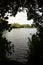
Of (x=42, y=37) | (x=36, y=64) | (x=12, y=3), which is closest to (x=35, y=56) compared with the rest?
(x=36, y=64)

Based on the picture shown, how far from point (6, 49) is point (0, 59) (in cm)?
36

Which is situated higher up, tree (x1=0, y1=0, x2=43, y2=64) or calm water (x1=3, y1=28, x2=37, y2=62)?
tree (x1=0, y1=0, x2=43, y2=64)

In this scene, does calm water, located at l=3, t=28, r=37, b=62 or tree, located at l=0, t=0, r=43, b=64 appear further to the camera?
calm water, located at l=3, t=28, r=37, b=62

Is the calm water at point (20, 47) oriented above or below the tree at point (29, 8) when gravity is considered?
below

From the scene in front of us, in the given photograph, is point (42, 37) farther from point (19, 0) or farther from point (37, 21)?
point (19, 0)

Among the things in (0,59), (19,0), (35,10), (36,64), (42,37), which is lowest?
(36,64)

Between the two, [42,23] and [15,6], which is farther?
[42,23]

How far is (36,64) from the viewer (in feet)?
19.6

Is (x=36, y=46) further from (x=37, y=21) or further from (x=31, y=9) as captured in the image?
(x=31, y=9)

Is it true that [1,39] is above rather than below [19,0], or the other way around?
below

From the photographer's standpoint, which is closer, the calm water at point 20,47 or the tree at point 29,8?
the tree at point 29,8

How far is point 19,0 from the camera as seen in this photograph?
5496mm

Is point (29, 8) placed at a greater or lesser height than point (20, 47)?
greater

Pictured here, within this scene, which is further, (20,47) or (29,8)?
(20,47)
